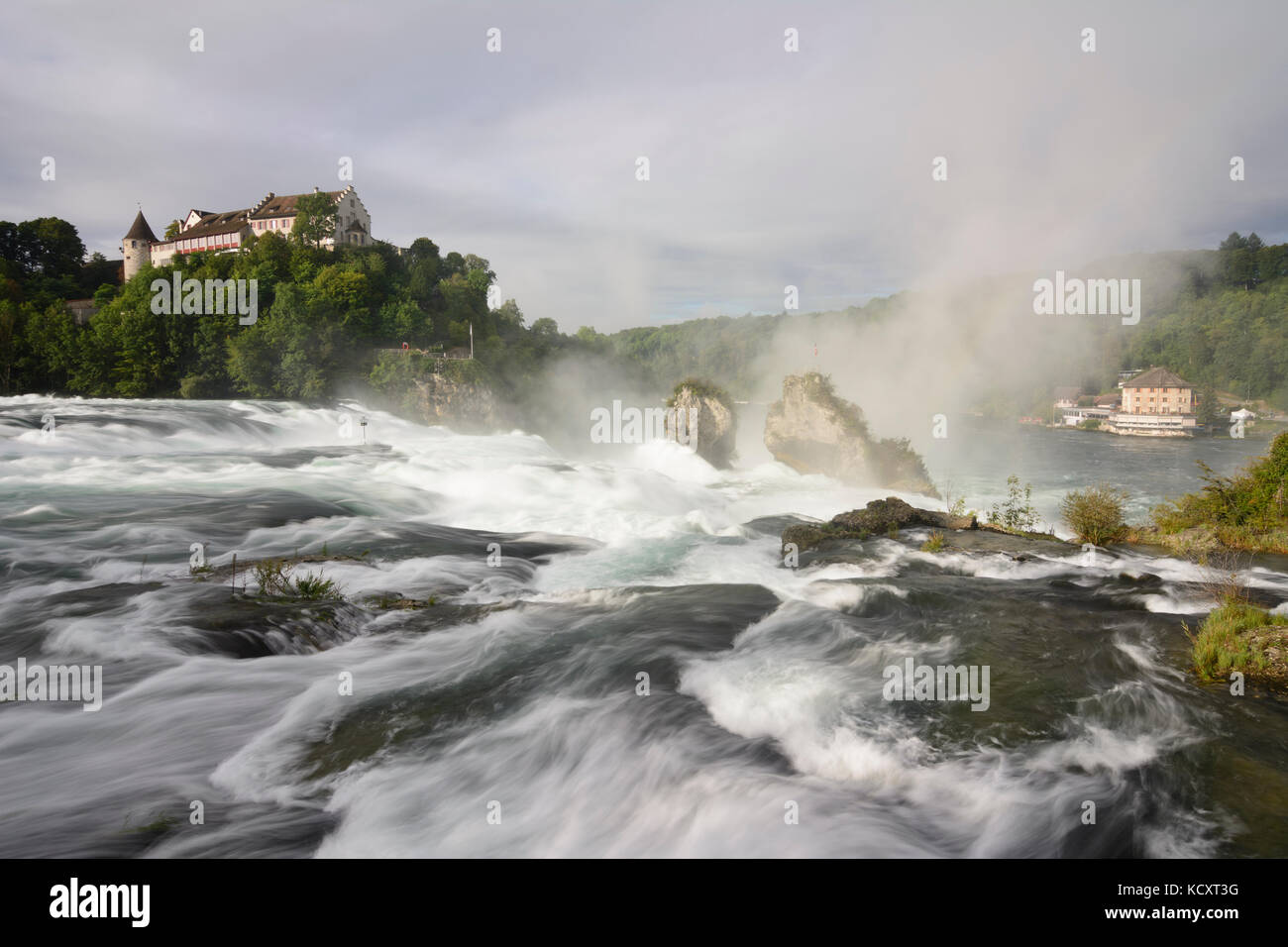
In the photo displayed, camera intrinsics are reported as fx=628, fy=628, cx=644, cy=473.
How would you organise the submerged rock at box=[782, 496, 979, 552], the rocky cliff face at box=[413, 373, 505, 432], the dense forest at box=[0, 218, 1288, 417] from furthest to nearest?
the rocky cliff face at box=[413, 373, 505, 432] < the dense forest at box=[0, 218, 1288, 417] < the submerged rock at box=[782, 496, 979, 552]

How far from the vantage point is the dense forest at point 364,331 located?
50.6 m

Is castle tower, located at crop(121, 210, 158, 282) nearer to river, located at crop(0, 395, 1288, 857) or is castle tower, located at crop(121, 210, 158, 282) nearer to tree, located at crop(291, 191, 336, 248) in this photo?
tree, located at crop(291, 191, 336, 248)

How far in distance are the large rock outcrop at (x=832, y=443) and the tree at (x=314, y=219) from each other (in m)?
58.1

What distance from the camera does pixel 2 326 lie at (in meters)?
49.6

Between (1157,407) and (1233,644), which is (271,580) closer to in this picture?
(1233,644)

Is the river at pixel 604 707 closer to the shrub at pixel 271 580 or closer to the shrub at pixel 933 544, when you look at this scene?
the shrub at pixel 271 580

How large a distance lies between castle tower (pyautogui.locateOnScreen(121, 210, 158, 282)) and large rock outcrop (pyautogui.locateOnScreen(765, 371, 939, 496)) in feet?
273

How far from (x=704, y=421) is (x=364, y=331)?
34.2m

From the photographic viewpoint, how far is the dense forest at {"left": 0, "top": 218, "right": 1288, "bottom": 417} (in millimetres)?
50625

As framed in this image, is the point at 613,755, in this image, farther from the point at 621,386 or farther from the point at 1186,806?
the point at 621,386

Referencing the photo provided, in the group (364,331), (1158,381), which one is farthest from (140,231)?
(1158,381)

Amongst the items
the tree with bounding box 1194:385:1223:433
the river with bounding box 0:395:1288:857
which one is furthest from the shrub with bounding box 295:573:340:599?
the tree with bounding box 1194:385:1223:433

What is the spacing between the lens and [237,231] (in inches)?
3029
